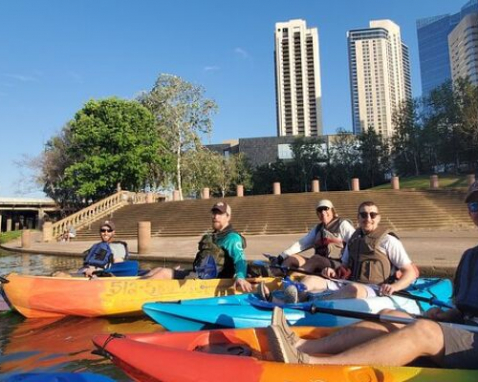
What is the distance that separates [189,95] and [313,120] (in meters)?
76.6

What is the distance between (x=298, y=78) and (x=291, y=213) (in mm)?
94076

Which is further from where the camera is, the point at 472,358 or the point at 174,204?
the point at 174,204

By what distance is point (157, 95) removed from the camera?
4325 cm

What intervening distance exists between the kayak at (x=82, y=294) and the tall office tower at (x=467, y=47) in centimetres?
9995

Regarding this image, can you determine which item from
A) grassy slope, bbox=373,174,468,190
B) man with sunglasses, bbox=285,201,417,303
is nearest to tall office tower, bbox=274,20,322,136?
grassy slope, bbox=373,174,468,190

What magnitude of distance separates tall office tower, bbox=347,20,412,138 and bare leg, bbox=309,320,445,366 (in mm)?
134557

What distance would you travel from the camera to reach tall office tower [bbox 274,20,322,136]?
4385 inches

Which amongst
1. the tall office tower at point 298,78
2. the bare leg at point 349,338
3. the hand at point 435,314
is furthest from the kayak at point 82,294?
the tall office tower at point 298,78

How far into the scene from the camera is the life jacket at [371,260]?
505 cm

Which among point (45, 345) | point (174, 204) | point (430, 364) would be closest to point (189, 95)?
point (174, 204)

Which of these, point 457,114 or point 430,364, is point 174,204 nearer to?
point 430,364

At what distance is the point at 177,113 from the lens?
4241 cm

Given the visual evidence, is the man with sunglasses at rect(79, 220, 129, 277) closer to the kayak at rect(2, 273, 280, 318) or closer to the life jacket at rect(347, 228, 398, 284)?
the kayak at rect(2, 273, 280, 318)

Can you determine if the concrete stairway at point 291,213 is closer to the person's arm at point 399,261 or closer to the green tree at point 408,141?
the person's arm at point 399,261
